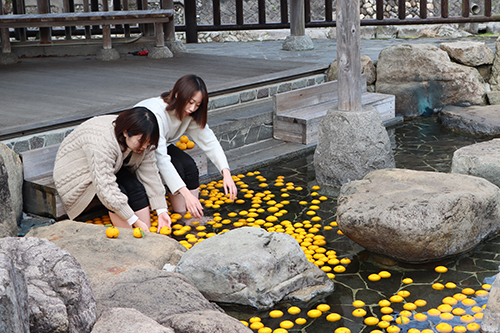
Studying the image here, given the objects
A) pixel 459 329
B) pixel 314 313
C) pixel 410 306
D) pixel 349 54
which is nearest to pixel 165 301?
pixel 314 313

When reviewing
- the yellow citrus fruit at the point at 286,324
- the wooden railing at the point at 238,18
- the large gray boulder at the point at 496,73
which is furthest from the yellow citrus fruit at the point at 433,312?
the wooden railing at the point at 238,18

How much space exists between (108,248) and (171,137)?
49.6 inches

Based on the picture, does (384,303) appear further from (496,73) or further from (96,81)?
(496,73)

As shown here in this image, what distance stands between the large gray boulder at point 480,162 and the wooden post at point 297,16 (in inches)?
191

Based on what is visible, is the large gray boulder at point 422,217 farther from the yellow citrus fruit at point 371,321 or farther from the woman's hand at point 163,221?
the woman's hand at point 163,221

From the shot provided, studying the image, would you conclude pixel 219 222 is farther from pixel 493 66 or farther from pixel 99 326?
pixel 493 66

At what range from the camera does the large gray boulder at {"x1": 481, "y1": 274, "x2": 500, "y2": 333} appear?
2703mm

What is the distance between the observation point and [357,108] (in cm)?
503

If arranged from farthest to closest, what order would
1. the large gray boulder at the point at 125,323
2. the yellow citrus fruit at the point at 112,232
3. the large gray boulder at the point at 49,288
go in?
1. the yellow citrus fruit at the point at 112,232
2. the large gray boulder at the point at 125,323
3. the large gray boulder at the point at 49,288

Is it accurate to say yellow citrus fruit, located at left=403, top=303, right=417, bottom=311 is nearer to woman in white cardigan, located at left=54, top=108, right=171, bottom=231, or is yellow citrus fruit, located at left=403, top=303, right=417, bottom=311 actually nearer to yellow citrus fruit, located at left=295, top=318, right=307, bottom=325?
yellow citrus fruit, located at left=295, top=318, right=307, bottom=325

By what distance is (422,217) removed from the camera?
3.47 m

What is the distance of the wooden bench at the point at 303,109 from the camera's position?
615 centimetres

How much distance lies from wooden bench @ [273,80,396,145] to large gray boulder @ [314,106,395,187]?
1.03 metres

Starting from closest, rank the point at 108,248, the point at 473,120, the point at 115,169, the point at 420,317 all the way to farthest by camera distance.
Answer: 1. the point at 420,317
2. the point at 108,248
3. the point at 115,169
4. the point at 473,120
